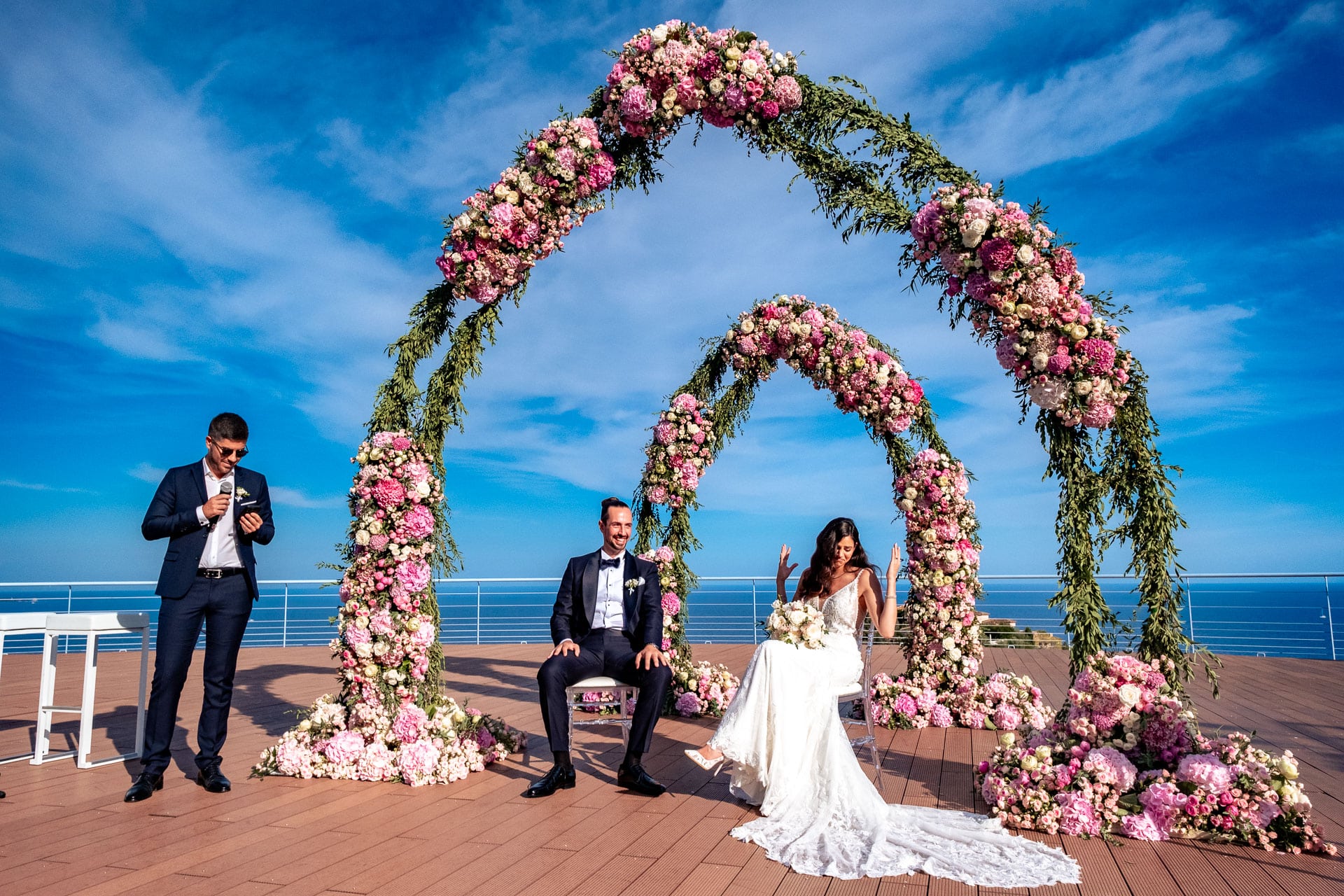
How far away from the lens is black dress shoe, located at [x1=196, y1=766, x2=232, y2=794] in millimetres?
3926

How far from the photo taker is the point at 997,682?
5828 millimetres

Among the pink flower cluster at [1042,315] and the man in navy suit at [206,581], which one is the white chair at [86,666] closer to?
the man in navy suit at [206,581]

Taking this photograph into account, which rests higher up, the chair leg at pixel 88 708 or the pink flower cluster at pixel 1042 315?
the pink flower cluster at pixel 1042 315

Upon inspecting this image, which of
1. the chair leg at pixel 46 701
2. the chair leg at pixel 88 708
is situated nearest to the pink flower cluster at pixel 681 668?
the chair leg at pixel 88 708

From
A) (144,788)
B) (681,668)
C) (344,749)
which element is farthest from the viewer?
(681,668)

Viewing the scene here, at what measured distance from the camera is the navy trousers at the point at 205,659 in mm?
3840

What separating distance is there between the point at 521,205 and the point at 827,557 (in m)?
2.50

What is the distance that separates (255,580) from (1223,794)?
4.26m

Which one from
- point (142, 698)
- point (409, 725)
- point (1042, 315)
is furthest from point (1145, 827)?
point (142, 698)

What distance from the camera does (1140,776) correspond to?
11.2 ft

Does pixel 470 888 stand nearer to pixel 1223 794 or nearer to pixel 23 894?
pixel 23 894

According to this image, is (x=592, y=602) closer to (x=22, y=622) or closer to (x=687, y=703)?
(x=687, y=703)

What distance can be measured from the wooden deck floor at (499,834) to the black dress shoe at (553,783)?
60 millimetres

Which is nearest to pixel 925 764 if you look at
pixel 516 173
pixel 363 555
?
pixel 363 555
